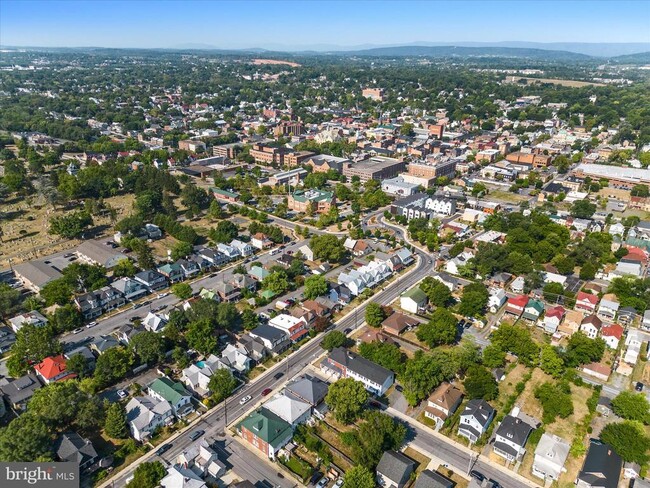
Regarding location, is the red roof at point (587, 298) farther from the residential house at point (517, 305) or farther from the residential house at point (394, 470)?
the residential house at point (394, 470)

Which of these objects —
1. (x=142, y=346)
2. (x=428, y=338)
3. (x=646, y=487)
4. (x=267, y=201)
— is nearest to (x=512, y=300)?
(x=428, y=338)

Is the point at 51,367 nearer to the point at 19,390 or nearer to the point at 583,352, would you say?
the point at 19,390

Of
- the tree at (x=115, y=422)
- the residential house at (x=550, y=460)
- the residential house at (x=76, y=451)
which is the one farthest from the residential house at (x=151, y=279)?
the residential house at (x=550, y=460)


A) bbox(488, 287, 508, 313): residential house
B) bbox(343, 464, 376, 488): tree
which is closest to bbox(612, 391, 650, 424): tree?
bbox(488, 287, 508, 313): residential house

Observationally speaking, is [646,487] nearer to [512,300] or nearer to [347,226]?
[512,300]

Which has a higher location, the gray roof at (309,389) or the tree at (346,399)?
the tree at (346,399)
